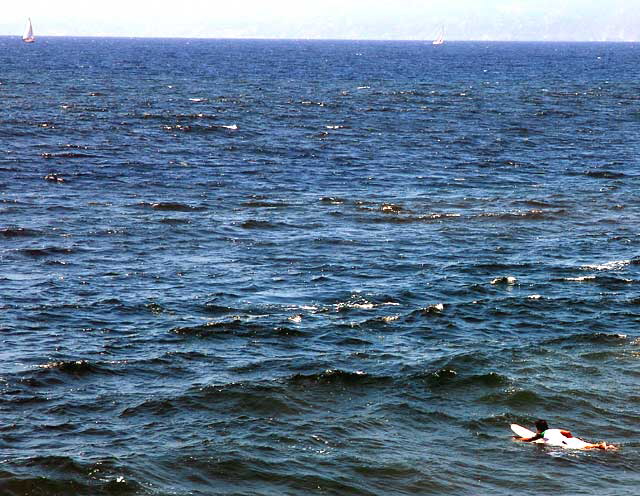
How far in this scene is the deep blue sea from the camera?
24.2m

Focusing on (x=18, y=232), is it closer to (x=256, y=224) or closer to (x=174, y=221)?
(x=174, y=221)

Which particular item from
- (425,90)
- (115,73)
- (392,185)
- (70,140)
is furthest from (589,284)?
(115,73)

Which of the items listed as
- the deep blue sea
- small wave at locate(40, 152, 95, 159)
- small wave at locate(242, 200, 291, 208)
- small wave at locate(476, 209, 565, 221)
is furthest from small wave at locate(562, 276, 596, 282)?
small wave at locate(40, 152, 95, 159)

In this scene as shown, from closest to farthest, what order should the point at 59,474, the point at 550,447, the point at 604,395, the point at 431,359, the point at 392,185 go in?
the point at 59,474 → the point at 550,447 → the point at 604,395 → the point at 431,359 → the point at 392,185

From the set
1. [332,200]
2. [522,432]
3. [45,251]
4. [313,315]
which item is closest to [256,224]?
[332,200]

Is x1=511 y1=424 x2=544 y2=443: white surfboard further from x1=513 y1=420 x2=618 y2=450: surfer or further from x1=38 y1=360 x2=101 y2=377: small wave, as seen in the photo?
x1=38 y1=360 x2=101 y2=377: small wave

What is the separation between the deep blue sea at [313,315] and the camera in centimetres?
2425

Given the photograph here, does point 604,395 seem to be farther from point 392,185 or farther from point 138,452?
point 392,185

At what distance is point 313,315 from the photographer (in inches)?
1384

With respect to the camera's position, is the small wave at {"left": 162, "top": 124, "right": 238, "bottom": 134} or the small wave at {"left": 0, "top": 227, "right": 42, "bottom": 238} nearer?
the small wave at {"left": 0, "top": 227, "right": 42, "bottom": 238}

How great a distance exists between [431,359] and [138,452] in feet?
34.5

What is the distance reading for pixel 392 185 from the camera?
58.7 metres

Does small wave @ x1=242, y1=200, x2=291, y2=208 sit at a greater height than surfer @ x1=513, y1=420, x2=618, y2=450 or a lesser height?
greater

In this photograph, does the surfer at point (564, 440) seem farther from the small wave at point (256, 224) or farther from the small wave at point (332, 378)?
the small wave at point (256, 224)
